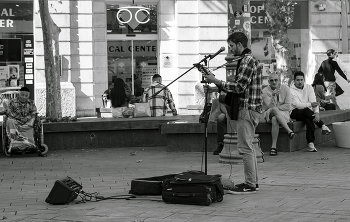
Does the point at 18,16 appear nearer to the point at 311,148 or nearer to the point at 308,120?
the point at 308,120

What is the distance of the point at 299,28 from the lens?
79.5ft

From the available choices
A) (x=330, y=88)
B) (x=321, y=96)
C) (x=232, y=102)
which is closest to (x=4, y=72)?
(x=330, y=88)

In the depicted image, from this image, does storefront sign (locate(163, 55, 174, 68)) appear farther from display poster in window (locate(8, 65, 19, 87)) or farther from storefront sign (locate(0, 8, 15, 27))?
storefront sign (locate(0, 8, 15, 27))

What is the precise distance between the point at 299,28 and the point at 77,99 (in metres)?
7.31

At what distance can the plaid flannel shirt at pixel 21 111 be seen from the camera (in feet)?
43.1

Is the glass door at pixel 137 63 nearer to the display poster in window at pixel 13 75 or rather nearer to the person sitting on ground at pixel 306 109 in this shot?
the display poster in window at pixel 13 75

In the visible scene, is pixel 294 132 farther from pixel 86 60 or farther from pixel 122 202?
pixel 86 60

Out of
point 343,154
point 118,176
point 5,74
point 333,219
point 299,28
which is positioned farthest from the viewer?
point 299,28

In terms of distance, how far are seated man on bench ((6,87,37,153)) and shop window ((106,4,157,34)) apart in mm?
10076

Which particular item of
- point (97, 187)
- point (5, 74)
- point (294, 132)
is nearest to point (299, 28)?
point (5, 74)

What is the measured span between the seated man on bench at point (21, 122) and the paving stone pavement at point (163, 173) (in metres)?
0.27

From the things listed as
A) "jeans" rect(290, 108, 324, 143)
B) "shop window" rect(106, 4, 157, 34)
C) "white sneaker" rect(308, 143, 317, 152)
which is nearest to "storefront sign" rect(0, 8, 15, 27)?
"shop window" rect(106, 4, 157, 34)

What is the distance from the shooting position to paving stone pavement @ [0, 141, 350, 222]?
23.3ft

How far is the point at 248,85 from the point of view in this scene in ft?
27.8
